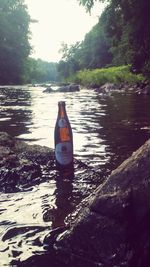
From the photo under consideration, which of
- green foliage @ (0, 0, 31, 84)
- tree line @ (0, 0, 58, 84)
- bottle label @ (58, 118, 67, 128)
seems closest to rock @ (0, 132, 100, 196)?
bottle label @ (58, 118, 67, 128)

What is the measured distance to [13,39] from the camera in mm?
66812

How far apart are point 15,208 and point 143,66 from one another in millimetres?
21819

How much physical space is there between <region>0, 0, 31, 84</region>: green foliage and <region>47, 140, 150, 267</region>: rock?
194ft

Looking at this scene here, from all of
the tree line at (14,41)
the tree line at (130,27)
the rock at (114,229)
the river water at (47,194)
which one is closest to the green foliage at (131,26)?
the tree line at (130,27)

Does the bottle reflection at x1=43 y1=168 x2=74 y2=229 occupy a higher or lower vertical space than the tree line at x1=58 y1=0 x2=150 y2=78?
lower

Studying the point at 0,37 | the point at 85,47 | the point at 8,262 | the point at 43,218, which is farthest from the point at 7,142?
the point at 85,47

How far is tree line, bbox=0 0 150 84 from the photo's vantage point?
19.3 meters

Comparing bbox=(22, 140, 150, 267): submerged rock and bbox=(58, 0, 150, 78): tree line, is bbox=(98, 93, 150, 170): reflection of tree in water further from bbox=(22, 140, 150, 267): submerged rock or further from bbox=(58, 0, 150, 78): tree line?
bbox=(58, 0, 150, 78): tree line

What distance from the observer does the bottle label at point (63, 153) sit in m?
4.97

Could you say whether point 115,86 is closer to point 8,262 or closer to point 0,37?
point 8,262

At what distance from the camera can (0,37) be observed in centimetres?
6594

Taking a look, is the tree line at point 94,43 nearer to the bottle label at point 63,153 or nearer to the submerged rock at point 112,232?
the bottle label at point 63,153

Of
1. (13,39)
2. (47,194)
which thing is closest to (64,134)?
(47,194)

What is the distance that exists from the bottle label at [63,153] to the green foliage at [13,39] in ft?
187
